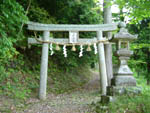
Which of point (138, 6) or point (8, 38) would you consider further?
point (8, 38)

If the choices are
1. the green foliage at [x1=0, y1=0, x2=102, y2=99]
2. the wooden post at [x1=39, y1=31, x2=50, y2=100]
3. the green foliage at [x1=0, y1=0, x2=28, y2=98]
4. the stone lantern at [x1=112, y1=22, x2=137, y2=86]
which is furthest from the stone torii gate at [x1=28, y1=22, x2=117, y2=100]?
the stone lantern at [x1=112, y1=22, x2=137, y2=86]

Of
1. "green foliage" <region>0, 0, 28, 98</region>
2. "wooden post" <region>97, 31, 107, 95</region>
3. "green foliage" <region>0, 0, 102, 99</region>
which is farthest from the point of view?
"wooden post" <region>97, 31, 107, 95</region>

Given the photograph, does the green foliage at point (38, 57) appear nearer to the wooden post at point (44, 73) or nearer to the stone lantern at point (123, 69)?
the wooden post at point (44, 73)

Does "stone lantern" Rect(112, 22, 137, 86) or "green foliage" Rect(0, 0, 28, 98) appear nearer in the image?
"green foliage" Rect(0, 0, 28, 98)

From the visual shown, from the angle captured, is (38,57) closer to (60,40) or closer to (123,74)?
(60,40)

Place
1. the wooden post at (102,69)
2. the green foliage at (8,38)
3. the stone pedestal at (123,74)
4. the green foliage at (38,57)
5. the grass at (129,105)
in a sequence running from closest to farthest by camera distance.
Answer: the grass at (129,105), the green foliage at (8,38), the stone pedestal at (123,74), the green foliage at (38,57), the wooden post at (102,69)

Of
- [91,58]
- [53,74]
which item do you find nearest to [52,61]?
[53,74]

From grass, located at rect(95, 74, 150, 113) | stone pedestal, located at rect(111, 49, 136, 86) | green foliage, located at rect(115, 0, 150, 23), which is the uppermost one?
green foliage, located at rect(115, 0, 150, 23)

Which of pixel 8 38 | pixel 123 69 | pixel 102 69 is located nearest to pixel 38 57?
pixel 102 69

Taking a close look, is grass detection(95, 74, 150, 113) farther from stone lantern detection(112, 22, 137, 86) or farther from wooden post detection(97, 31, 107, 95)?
wooden post detection(97, 31, 107, 95)

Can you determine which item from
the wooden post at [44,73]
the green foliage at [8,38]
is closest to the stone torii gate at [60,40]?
the wooden post at [44,73]

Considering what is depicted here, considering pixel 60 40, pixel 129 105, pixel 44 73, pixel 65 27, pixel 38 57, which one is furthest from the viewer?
pixel 38 57

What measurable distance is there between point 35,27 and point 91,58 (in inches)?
247

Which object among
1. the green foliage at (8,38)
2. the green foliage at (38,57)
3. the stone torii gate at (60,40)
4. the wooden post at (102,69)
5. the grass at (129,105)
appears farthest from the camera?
the wooden post at (102,69)
